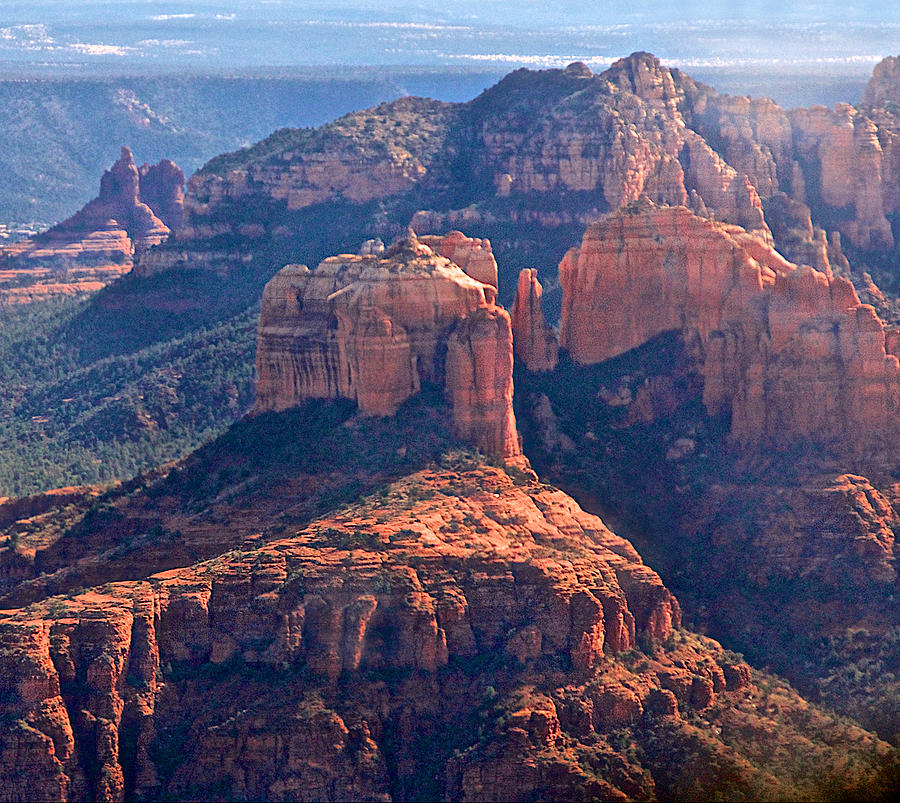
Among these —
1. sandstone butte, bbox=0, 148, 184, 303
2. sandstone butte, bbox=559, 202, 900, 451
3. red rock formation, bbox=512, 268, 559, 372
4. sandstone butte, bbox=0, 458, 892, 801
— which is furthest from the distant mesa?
sandstone butte, bbox=0, 458, 892, 801

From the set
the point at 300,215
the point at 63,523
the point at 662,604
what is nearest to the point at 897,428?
the point at 662,604

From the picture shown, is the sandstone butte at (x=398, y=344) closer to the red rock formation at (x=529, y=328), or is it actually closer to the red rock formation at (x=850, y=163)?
the red rock formation at (x=529, y=328)

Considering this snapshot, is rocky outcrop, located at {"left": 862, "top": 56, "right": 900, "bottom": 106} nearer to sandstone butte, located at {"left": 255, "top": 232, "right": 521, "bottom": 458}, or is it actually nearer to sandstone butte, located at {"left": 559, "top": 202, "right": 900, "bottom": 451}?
sandstone butte, located at {"left": 559, "top": 202, "right": 900, "bottom": 451}

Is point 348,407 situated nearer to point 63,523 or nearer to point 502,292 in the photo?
point 63,523

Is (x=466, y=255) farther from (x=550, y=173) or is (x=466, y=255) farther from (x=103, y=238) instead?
(x=103, y=238)

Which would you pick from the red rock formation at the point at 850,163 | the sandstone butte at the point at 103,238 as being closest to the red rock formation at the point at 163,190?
the sandstone butte at the point at 103,238
